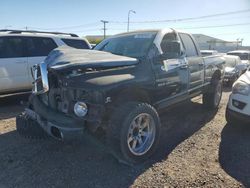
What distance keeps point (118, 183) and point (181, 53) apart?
287 centimetres

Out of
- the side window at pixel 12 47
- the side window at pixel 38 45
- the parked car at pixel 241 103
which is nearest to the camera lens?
the parked car at pixel 241 103

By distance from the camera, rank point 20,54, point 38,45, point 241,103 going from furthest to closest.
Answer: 1. point 38,45
2. point 20,54
3. point 241,103

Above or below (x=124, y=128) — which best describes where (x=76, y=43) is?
above

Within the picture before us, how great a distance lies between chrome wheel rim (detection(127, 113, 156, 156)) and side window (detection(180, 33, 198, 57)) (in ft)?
7.04

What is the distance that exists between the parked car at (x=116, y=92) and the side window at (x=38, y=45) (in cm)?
331

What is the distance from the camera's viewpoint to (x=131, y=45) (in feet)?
16.2

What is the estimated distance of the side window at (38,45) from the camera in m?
7.60

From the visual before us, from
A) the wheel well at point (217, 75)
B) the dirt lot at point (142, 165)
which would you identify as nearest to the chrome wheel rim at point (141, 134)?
the dirt lot at point (142, 165)

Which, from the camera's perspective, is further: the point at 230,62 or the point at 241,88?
the point at 230,62

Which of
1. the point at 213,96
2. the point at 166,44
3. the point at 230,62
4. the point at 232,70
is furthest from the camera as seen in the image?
the point at 230,62

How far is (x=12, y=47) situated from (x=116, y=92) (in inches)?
186

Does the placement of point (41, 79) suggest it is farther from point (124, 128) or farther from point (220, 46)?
point (220, 46)

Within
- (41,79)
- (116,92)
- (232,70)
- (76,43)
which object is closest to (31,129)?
(41,79)

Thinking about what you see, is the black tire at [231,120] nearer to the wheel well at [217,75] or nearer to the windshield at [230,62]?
the wheel well at [217,75]
